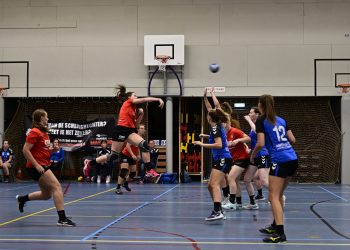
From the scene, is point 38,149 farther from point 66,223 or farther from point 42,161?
point 66,223

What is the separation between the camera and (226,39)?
2334cm

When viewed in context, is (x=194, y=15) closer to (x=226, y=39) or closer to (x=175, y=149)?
(x=226, y=39)

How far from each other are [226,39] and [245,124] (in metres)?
3.87

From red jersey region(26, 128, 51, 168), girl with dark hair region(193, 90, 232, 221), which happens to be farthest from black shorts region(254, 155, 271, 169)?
red jersey region(26, 128, 51, 168)

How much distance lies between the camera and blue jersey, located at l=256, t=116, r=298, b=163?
23.3 ft

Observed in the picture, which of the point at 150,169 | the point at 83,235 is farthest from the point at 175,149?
the point at 83,235

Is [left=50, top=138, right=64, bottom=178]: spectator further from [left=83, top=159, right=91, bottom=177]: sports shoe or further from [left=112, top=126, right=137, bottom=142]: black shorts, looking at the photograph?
[left=112, top=126, right=137, bottom=142]: black shorts

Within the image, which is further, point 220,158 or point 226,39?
point 226,39

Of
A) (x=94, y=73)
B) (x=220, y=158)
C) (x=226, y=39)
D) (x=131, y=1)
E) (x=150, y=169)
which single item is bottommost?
(x=150, y=169)

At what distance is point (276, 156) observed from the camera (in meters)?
7.12

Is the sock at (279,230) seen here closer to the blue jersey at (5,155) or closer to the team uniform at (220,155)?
the team uniform at (220,155)

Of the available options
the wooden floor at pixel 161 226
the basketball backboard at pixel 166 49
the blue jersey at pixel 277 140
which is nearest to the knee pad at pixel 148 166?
the basketball backboard at pixel 166 49

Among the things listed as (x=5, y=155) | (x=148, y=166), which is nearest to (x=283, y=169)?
(x=148, y=166)

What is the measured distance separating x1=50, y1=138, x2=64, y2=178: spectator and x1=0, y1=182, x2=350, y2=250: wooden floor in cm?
950
